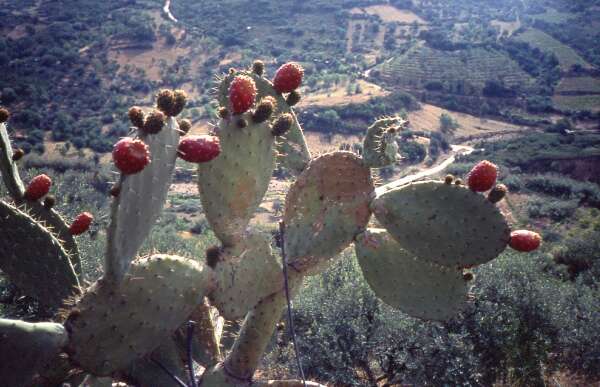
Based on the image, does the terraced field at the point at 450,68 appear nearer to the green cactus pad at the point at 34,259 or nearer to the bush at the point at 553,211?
the bush at the point at 553,211

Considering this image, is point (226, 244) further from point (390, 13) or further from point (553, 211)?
point (390, 13)

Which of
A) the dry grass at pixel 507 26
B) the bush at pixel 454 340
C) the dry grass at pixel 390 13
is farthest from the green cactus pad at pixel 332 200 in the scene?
the dry grass at pixel 507 26

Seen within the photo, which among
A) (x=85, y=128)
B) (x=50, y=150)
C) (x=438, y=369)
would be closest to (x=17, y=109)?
(x=85, y=128)

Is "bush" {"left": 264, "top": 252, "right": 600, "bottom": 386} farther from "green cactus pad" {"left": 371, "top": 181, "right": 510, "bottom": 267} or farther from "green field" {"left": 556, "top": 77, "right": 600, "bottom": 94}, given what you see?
"green field" {"left": 556, "top": 77, "right": 600, "bottom": 94}

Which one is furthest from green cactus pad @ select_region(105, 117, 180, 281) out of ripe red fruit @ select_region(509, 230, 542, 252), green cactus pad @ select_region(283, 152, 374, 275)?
ripe red fruit @ select_region(509, 230, 542, 252)

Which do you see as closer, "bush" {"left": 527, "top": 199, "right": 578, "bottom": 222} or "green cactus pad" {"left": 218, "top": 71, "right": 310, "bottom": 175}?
"green cactus pad" {"left": 218, "top": 71, "right": 310, "bottom": 175}
